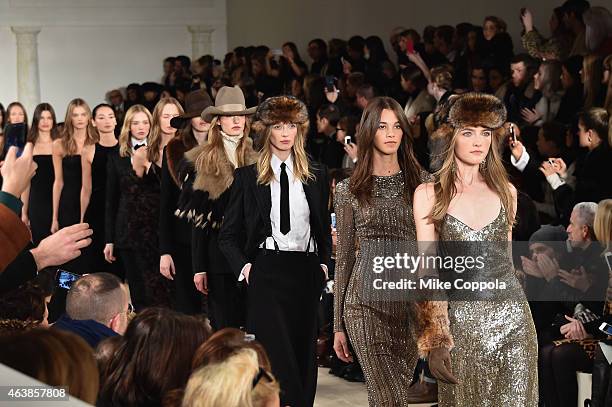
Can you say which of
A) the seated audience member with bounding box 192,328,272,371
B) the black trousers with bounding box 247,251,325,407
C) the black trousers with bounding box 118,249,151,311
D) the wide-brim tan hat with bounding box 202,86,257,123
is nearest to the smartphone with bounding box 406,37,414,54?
the black trousers with bounding box 118,249,151,311

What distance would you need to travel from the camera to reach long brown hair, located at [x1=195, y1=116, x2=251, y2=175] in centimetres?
557

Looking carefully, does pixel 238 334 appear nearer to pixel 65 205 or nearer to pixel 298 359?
pixel 298 359

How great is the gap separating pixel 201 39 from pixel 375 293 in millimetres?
13420

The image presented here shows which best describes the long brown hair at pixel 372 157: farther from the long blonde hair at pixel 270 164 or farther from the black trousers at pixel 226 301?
the black trousers at pixel 226 301

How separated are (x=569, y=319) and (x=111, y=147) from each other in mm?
3684

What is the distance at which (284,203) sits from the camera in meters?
4.74

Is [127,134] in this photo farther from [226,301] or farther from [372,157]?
[372,157]

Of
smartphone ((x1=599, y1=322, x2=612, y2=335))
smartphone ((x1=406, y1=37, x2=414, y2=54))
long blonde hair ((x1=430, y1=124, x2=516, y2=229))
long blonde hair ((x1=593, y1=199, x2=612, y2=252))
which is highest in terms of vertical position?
smartphone ((x1=406, y1=37, x2=414, y2=54))

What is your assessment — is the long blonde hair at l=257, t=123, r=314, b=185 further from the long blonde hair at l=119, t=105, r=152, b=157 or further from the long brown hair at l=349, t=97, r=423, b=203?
the long blonde hair at l=119, t=105, r=152, b=157

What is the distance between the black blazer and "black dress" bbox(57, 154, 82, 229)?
3.23 metres

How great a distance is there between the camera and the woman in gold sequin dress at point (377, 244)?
167 inches

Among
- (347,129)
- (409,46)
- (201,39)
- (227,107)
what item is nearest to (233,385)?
(227,107)

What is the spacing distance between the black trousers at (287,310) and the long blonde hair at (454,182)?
1.00 metres

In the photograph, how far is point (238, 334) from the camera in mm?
2924
